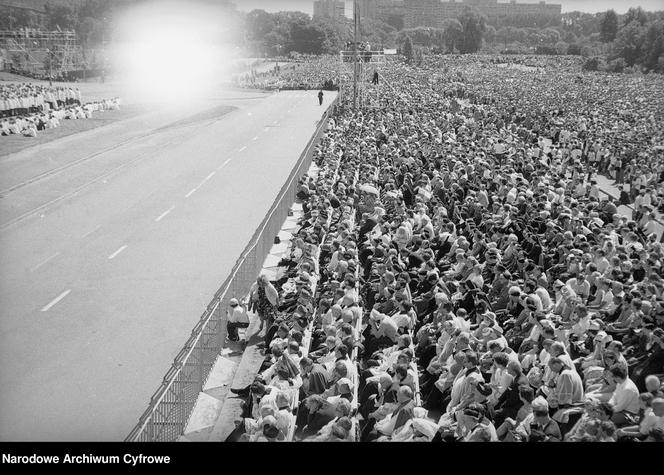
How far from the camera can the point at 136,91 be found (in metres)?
77.1

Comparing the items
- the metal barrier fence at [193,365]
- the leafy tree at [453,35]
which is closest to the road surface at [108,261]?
the metal barrier fence at [193,365]

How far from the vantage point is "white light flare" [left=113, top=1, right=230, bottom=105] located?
8344cm

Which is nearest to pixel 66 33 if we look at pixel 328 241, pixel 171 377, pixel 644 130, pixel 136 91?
pixel 136 91

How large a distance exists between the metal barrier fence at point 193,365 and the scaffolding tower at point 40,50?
7241cm

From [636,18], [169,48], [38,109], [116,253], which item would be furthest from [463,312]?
[169,48]

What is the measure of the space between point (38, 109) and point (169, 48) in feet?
169

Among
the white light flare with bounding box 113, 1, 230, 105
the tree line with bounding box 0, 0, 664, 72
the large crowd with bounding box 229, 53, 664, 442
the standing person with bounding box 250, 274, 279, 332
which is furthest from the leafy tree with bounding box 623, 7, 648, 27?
the standing person with bounding box 250, 274, 279, 332

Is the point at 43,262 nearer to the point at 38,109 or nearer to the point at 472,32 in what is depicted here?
the point at 38,109

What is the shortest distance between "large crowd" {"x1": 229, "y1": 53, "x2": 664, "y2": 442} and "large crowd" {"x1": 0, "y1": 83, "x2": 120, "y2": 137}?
26.5m

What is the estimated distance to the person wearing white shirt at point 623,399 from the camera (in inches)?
309

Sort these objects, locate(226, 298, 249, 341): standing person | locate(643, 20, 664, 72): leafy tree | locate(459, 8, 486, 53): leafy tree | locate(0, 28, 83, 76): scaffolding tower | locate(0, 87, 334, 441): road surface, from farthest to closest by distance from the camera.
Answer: locate(459, 8, 486, 53): leafy tree
locate(0, 28, 83, 76): scaffolding tower
locate(643, 20, 664, 72): leafy tree
locate(226, 298, 249, 341): standing person
locate(0, 87, 334, 441): road surface

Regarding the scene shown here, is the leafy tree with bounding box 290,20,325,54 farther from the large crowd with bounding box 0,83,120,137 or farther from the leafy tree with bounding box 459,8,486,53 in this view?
the large crowd with bounding box 0,83,120,137

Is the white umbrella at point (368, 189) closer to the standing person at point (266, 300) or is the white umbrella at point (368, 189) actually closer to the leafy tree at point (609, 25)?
the standing person at point (266, 300)

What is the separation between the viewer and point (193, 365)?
10.4 meters
